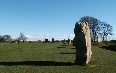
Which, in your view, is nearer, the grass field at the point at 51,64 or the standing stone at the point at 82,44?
the grass field at the point at 51,64

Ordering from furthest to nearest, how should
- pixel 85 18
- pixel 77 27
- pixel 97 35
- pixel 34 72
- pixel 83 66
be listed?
pixel 97 35, pixel 85 18, pixel 77 27, pixel 83 66, pixel 34 72

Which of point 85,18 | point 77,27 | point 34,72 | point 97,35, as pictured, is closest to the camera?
point 34,72

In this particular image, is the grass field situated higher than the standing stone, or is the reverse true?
the standing stone

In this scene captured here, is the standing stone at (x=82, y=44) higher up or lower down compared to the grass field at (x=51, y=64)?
higher up

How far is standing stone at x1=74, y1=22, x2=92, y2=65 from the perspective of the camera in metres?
23.8

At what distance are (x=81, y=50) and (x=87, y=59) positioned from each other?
83 cm

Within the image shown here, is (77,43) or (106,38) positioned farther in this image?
(106,38)

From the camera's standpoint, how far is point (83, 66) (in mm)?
22781

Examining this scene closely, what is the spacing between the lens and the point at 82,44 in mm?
24062

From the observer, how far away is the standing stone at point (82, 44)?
23808 millimetres

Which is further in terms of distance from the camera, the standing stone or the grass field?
the standing stone

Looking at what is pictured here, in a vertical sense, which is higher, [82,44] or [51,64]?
→ [82,44]

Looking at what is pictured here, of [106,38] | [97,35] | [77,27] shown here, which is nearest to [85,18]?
[97,35]

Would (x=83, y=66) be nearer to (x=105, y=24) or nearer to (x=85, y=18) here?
(x=85, y=18)
